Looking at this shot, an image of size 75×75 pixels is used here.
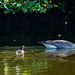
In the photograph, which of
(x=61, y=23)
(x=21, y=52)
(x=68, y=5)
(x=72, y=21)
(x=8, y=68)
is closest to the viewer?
(x=8, y=68)

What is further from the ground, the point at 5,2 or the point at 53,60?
A: the point at 5,2

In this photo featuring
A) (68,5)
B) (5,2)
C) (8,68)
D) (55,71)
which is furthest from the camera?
(68,5)

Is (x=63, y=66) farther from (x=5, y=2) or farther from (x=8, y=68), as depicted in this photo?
(x=5, y=2)

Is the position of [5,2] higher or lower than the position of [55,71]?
higher

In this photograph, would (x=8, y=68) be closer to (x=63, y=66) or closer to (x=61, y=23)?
(x=63, y=66)

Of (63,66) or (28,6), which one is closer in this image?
(63,66)

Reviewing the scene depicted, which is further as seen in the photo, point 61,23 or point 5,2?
point 61,23

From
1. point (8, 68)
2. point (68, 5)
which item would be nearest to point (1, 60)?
point (8, 68)

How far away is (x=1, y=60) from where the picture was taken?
52.2 ft

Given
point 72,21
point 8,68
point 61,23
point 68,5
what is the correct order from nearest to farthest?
point 8,68
point 68,5
point 72,21
point 61,23

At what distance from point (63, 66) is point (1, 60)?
12.6 ft

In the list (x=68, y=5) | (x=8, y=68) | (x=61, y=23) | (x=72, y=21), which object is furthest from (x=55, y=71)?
(x=61, y=23)

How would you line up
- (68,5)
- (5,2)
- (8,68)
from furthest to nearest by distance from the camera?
1. (68,5)
2. (5,2)
3. (8,68)

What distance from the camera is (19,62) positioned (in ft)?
49.9
